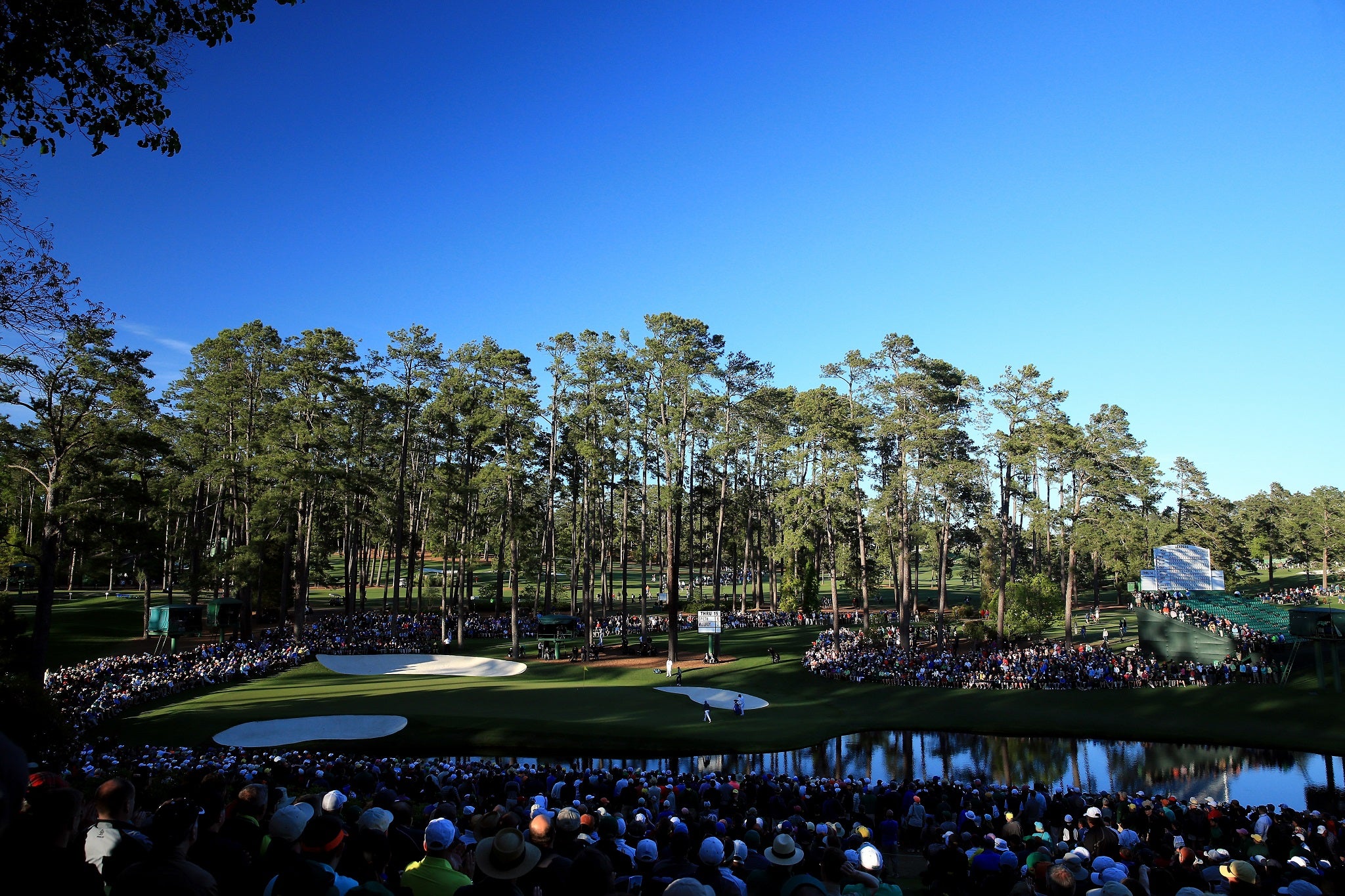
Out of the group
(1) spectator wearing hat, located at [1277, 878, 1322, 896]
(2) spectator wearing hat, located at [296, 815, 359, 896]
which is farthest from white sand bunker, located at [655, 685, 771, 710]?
(2) spectator wearing hat, located at [296, 815, 359, 896]

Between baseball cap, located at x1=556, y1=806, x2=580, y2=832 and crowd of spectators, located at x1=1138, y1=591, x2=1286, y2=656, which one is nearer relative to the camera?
baseball cap, located at x1=556, y1=806, x2=580, y2=832

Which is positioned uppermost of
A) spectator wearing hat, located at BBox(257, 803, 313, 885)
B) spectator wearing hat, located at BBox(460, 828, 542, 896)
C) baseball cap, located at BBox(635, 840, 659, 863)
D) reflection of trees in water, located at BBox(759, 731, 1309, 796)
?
spectator wearing hat, located at BBox(460, 828, 542, 896)

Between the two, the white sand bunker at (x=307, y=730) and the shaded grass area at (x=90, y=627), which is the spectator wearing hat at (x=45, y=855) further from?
the shaded grass area at (x=90, y=627)

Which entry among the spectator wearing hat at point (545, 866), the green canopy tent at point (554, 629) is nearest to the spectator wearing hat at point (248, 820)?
the spectator wearing hat at point (545, 866)

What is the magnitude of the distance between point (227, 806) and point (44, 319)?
8.63 m

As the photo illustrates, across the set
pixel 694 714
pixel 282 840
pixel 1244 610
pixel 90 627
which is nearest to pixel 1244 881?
pixel 282 840

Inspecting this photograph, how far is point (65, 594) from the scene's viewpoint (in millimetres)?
63562

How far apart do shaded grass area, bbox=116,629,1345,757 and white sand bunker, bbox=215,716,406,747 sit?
0.55 m

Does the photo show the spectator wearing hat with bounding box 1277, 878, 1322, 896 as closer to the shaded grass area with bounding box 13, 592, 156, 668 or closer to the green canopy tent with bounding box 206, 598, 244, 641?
the shaded grass area with bounding box 13, 592, 156, 668

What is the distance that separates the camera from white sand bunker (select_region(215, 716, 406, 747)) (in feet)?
75.7

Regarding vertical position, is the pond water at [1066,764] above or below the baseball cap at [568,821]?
below

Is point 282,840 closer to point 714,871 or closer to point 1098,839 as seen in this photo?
point 714,871

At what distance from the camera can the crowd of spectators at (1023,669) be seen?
32375 millimetres

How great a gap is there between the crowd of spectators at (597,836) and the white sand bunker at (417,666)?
1605 cm
